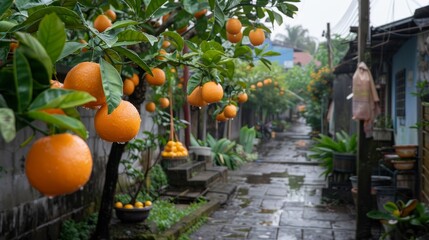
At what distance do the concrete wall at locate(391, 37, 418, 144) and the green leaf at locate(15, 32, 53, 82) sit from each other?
6227 millimetres

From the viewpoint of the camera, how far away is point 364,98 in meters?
6.09

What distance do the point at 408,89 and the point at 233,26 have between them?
538cm

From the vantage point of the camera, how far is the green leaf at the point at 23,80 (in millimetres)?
1016

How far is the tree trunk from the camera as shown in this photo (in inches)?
187

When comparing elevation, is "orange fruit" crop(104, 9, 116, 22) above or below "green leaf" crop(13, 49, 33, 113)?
above

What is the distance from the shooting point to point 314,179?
1156cm

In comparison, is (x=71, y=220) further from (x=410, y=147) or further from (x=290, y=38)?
(x=290, y=38)

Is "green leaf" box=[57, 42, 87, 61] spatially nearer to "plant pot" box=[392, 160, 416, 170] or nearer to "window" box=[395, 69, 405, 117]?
"plant pot" box=[392, 160, 416, 170]

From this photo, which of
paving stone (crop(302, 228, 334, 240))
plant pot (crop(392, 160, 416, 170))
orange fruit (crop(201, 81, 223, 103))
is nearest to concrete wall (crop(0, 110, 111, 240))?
orange fruit (crop(201, 81, 223, 103))

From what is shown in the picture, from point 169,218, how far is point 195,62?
467 cm

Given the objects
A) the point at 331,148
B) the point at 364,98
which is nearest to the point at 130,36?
the point at 364,98

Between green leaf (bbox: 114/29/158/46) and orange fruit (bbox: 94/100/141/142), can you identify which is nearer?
orange fruit (bbox: 94/100/141/142)

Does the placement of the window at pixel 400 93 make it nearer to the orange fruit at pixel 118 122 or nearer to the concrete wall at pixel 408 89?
the concrete wall at pixel 408 89

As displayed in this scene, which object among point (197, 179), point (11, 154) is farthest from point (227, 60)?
point (197, 179)
